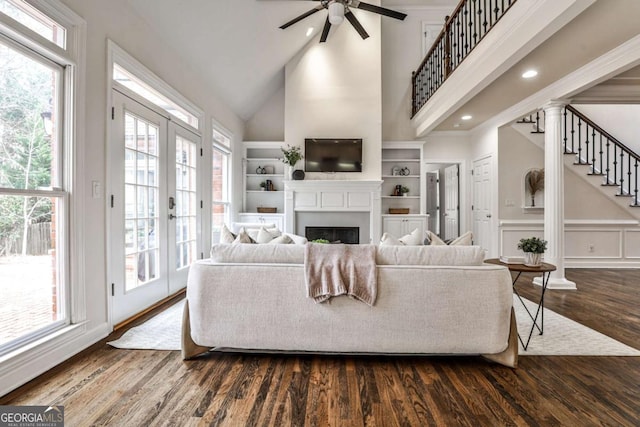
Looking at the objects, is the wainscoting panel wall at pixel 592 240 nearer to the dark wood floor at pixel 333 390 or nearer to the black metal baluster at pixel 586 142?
the black metal baluster at pixel 586 142

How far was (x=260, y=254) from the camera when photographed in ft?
7.48

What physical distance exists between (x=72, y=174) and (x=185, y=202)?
76.8 inches

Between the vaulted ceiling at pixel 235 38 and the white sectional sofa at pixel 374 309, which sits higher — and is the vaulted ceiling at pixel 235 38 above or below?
above

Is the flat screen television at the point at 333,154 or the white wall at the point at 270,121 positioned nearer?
the flat screen television at the point at 333,154

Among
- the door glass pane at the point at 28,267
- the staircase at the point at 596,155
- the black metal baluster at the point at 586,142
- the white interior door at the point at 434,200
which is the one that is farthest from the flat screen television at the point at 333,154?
the door glass pane at the point at 28,267

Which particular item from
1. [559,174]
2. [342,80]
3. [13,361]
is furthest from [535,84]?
[13,361]

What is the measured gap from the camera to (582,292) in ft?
13.9

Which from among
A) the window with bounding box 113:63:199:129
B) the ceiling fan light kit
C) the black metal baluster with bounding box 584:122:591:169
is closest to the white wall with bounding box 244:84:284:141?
the window with bounding box 113:63:199:129

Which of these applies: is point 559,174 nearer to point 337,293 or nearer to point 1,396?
point 337,293

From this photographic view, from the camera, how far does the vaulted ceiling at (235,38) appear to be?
341cm

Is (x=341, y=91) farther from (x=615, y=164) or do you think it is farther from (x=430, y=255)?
(x=615, y=164)

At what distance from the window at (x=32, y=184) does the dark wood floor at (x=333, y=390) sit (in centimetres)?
41

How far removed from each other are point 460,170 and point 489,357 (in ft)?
17.9

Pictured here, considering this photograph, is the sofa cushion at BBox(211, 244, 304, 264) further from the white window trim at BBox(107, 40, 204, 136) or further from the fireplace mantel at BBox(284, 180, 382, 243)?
the fireplace mantel at BBox(284, 180, 382, 243)
